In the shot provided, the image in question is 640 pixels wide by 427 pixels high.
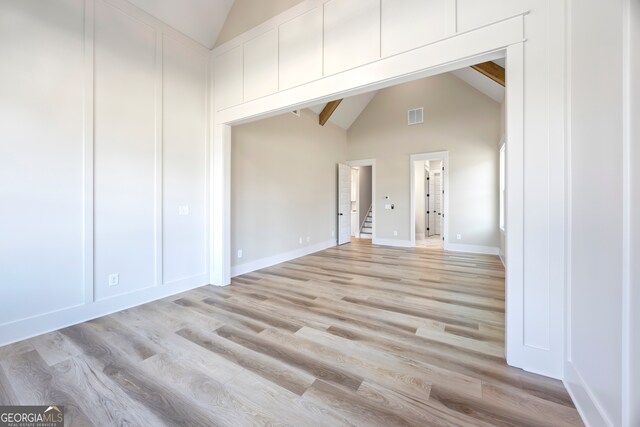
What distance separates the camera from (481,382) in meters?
1.63

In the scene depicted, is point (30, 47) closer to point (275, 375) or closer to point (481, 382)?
point (275, 375)

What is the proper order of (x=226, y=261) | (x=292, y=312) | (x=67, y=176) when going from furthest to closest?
(x=226, y=261) → (x=292, y=312) → (x=67, y=176)

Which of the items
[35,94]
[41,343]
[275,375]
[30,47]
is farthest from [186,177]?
[275,375]

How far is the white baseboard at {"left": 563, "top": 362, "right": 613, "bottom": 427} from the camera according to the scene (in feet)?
3.92

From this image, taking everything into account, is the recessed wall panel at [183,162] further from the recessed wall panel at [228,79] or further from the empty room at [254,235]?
the recessed wall panel at [228,79]

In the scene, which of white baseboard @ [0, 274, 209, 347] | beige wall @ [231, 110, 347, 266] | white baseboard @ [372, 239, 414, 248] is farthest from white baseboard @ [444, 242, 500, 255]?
white baseboard @ [0, 274, 209, 347]

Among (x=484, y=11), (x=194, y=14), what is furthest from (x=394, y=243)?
(x=194, y=14)

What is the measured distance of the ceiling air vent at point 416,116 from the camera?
21.7 feet

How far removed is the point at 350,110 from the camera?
7129 millimetres

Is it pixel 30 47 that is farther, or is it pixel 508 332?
pixel 30 47

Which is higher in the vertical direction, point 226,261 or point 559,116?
point 559,116

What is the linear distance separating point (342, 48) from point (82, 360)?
3.50 metres

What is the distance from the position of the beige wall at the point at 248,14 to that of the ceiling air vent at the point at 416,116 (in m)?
4.79

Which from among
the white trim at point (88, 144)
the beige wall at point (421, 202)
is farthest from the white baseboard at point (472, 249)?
the white trim at point (88, 144)
